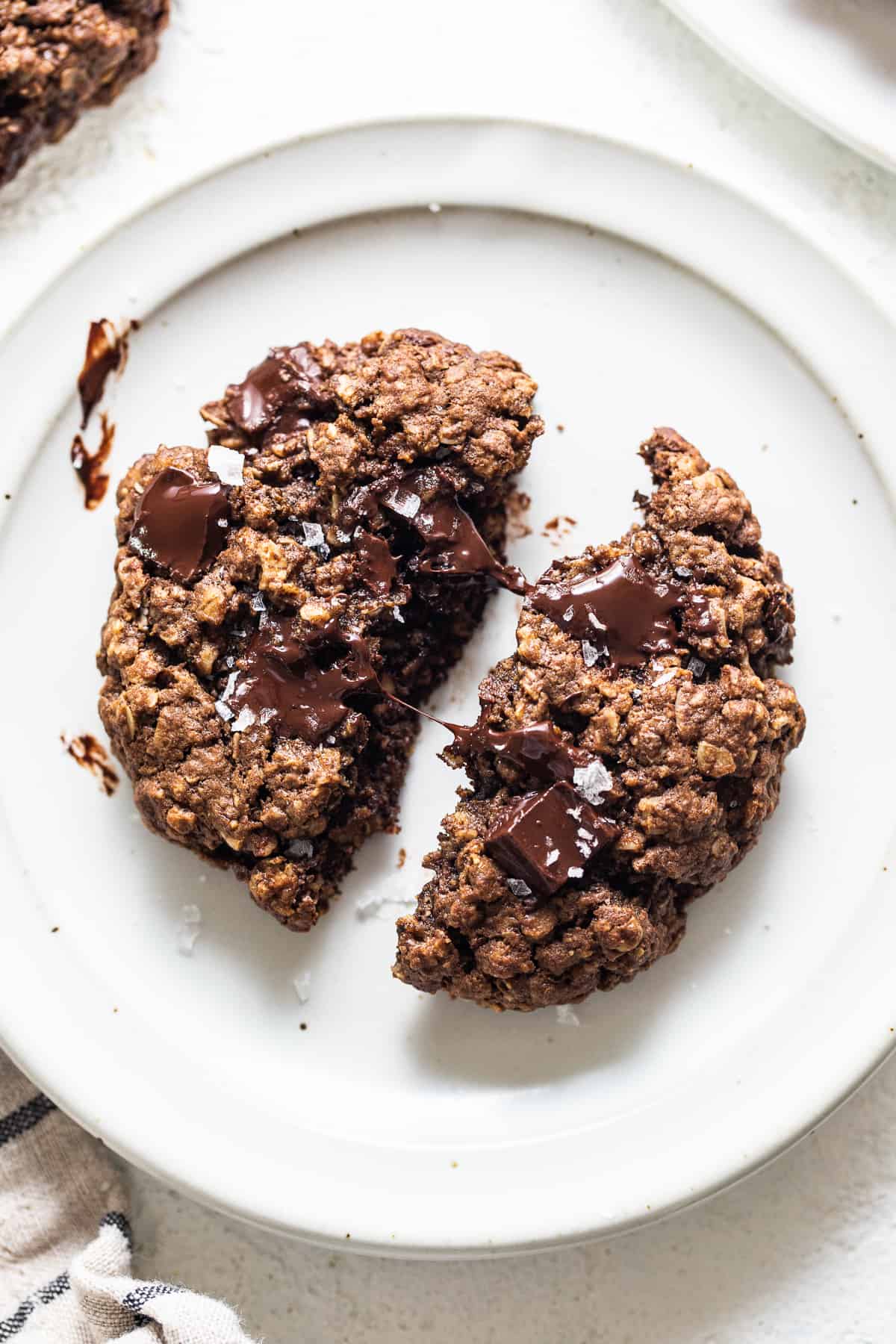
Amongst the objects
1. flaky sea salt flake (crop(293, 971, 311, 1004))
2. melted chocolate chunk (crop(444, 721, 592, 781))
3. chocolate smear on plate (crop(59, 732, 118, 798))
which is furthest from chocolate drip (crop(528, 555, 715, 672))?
chocolate smear on plate (crop(59, 732, 118, 798))

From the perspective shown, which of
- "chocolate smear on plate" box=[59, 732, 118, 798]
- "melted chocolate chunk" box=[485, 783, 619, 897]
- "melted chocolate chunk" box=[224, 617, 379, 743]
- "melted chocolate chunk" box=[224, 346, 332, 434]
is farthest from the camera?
"chocolate smear on plate" box=[59, 732, 118, 798]

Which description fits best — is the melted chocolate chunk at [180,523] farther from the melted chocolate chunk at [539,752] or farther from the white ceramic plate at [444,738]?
the melted chocolate chunk at [539,752]

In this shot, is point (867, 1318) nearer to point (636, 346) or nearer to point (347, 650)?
point (347, 650)

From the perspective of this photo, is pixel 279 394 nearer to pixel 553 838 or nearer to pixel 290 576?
pixel 290 576

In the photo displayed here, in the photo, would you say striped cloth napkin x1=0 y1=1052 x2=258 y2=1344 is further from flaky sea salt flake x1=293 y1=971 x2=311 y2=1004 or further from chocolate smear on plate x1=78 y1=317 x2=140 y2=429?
chocolate smear on plate x1=78 y1=317 x2=140 y2=429

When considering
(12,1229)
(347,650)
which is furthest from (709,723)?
(12,1229)

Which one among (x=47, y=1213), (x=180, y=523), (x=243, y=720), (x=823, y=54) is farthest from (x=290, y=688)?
(x=823, y=54)

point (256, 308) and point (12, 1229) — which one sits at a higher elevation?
point (256, 308)
